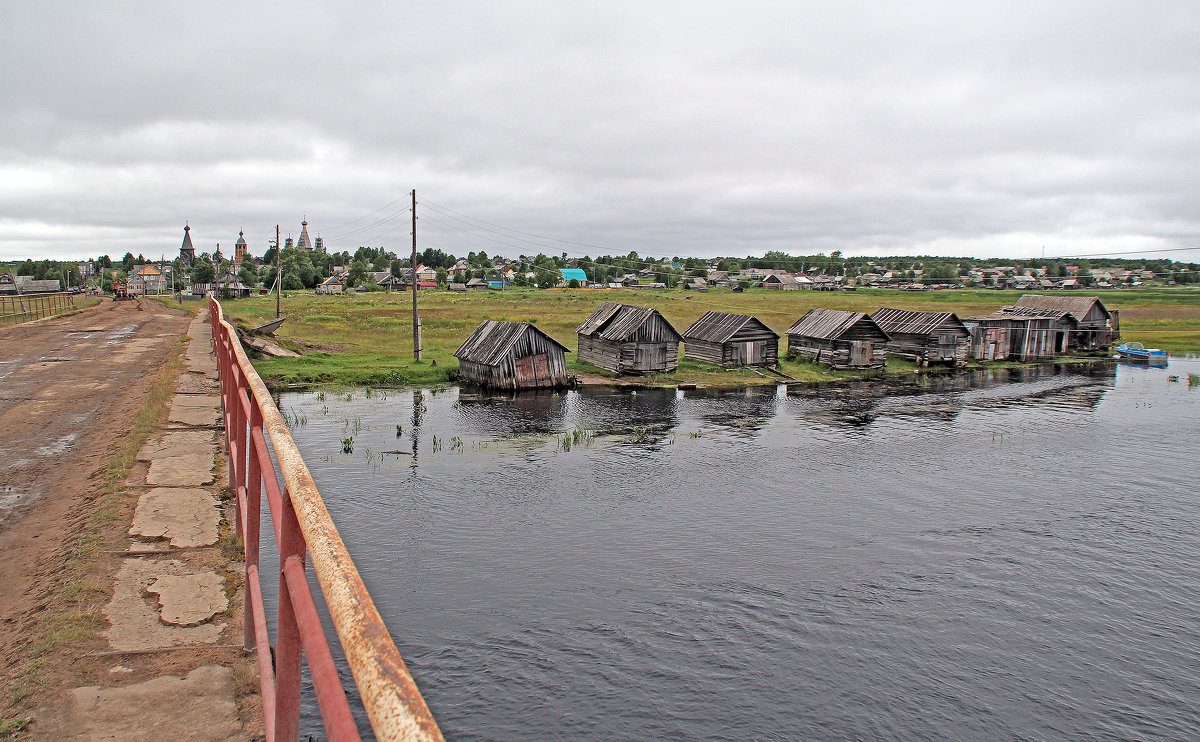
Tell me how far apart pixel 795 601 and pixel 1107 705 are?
5800 mm

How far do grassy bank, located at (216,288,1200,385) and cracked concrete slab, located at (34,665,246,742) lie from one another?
35.1 meters

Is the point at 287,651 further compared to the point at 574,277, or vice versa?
the point at 574,277

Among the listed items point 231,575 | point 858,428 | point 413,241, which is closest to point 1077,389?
point 858,428

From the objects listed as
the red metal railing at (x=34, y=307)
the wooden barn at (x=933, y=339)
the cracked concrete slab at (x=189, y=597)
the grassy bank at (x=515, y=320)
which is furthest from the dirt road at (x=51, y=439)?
the wooden barn at (x=933, y=339)

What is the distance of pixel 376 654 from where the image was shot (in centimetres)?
174

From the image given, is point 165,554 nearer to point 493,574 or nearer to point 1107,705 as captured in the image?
point 493,574

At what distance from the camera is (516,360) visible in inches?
1502

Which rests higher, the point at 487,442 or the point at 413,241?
the point at 413,241

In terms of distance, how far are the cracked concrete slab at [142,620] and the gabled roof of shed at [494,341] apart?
98.3ft

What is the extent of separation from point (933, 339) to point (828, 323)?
Answer: 871 cm

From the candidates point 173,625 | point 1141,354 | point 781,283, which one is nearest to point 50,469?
point 173,625

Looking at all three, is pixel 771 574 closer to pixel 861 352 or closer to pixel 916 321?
pixel 861 352

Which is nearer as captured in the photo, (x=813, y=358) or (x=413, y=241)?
(x=413, y=241)

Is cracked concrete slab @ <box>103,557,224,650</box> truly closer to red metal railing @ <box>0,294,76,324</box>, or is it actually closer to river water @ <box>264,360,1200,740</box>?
river water @ <box>264,360,1200,740</box>
